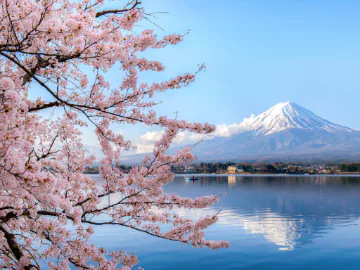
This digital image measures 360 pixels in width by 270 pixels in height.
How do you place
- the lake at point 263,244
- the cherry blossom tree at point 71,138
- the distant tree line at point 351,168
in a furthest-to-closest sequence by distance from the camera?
the distant tree line at point 351,168, the lake at point 263,244, the cherry blossom tree at point 71,138

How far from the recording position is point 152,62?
16.0 feet

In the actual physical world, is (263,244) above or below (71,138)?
below

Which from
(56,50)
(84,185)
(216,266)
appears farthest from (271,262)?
(56,50)

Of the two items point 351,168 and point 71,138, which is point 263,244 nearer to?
point 71,138

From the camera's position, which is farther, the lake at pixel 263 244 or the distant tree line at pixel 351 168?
the distant tree line at pixel 351 168

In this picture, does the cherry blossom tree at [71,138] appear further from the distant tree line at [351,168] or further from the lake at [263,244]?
the distant tree line at [351,168]

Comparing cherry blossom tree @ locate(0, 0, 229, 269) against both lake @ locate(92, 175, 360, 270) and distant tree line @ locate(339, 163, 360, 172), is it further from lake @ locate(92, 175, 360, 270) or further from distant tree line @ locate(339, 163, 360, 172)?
distant tree line @ locate(339, 163, 360, 172)

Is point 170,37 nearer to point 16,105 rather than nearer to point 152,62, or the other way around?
point 152,62

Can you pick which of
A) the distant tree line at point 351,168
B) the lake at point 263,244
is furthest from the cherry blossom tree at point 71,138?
the distant tree line at point 351,168

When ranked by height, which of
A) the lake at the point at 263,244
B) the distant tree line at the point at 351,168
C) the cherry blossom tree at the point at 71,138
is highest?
the cherry blossom tree at the point at 71,138

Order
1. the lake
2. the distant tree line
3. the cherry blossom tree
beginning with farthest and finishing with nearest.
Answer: the distant tree line, the lake, the cherry blossom tree

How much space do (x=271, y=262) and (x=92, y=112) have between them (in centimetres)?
1691

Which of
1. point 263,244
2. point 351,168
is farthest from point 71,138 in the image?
point 351,168

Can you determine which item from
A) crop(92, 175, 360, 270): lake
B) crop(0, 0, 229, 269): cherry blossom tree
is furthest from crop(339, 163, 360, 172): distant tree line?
crop(0, 0, 229, 269): cherry blossom tree
